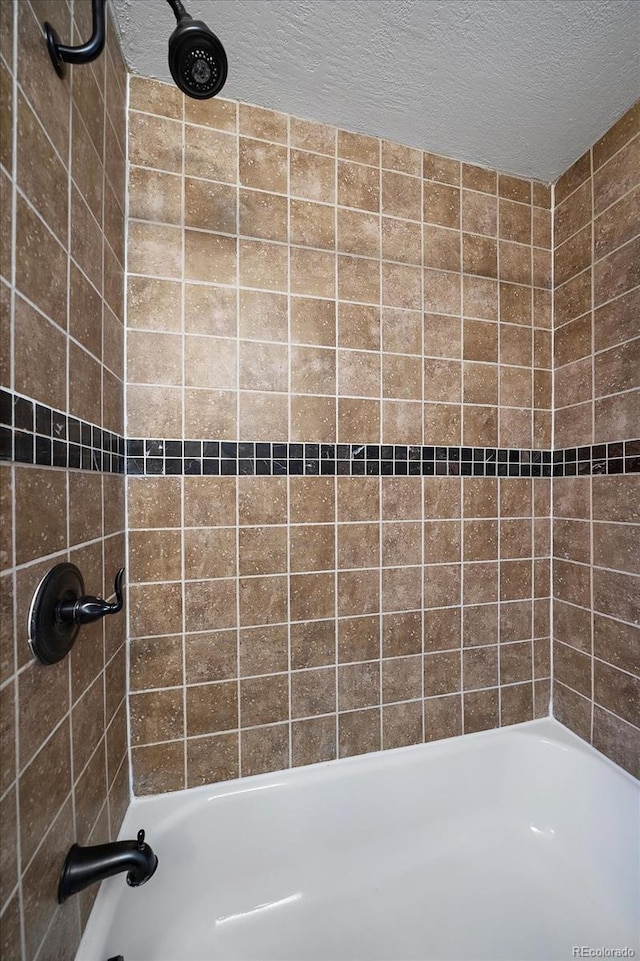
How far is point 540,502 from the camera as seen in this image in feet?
5.03

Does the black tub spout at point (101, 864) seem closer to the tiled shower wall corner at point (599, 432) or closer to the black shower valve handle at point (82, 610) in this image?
the black shower valve handle at point (82, 610)

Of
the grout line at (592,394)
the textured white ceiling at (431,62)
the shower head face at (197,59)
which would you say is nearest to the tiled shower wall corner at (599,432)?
the grout line at (592,394)

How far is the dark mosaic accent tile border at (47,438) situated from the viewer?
574mm

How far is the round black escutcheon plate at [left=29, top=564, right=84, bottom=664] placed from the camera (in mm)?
636

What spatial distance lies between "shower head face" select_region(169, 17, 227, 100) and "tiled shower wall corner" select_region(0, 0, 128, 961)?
0.22 meters

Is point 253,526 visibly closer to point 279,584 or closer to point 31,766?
point 279,584

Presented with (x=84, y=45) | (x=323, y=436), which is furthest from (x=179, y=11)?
(x=323, y=436)

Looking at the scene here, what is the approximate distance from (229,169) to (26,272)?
2.86 ft

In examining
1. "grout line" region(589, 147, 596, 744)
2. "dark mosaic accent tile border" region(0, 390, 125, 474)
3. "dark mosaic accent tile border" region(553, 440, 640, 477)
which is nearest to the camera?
"dark mosaic accent tile border" region(0, 390, 125, 474)

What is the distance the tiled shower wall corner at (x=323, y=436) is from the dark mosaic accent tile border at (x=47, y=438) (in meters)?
0.26

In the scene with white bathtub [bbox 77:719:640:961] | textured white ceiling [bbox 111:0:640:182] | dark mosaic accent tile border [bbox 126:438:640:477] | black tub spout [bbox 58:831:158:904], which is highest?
textured white ceiling [bbox 111:0:640:182]

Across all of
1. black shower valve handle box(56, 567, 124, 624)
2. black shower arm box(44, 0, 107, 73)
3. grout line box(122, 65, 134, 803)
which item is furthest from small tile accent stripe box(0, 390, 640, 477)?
black shower arm box(44, 0, 107, 73)

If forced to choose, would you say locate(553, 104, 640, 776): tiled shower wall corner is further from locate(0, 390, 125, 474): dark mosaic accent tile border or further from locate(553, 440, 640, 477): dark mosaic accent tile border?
locate(0, 390, 125, 474): dark mosaic accent tile border

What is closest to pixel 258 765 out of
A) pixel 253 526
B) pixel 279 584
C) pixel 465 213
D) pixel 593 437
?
pixel 279 584
